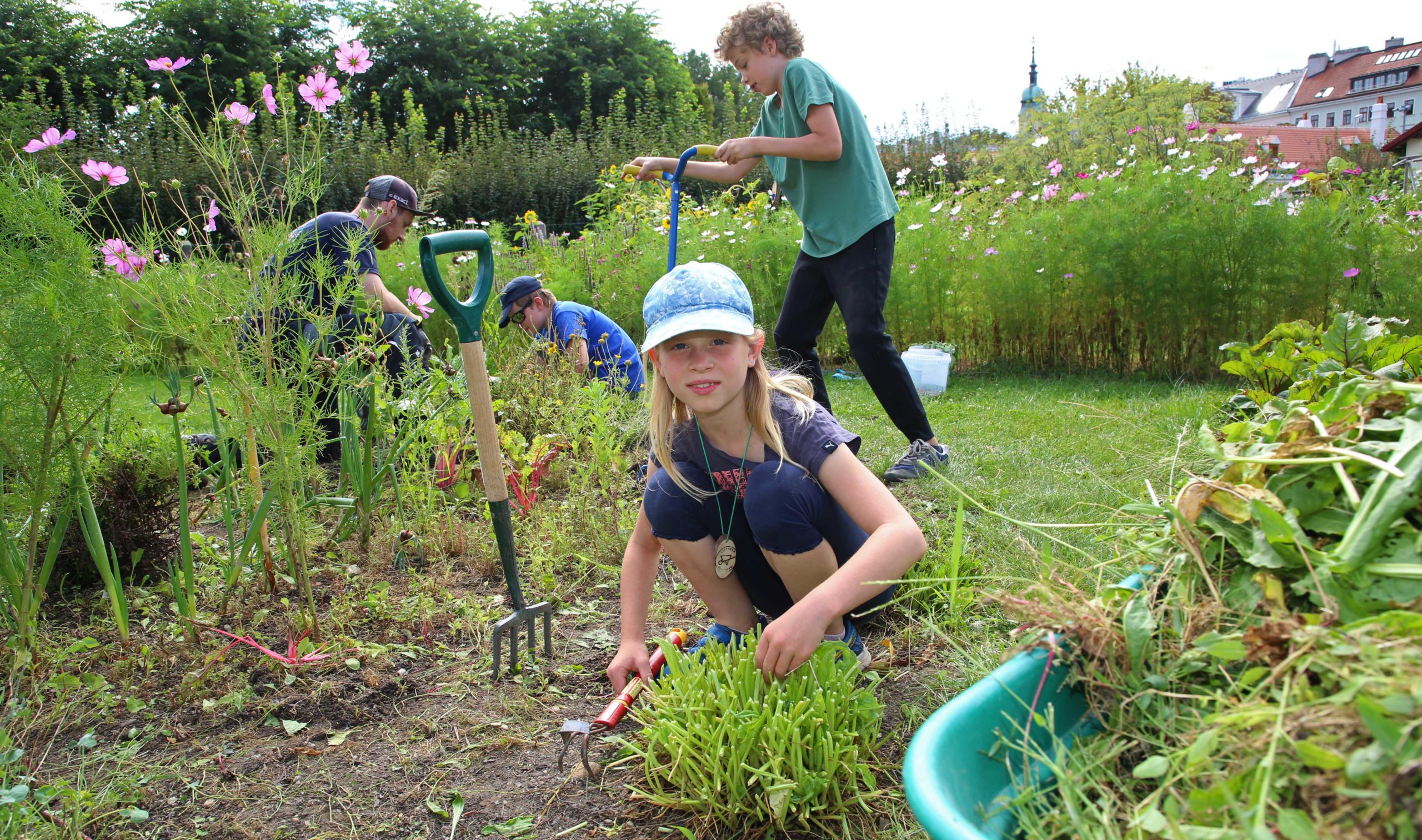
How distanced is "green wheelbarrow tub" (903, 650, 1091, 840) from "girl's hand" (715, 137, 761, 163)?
→ 2.41 meters

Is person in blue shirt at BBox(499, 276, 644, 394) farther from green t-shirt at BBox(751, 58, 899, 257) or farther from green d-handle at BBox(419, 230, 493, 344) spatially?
green d-handle at BBox(419, 230, 493, 344)

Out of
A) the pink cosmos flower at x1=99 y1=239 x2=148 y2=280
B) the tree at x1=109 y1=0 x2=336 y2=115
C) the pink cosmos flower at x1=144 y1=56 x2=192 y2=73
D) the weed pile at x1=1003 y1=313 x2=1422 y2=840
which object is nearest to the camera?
the weed pile at x1=1003 y1=313 x2=1422 y2=840

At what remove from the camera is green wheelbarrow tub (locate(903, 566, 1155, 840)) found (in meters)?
0.85

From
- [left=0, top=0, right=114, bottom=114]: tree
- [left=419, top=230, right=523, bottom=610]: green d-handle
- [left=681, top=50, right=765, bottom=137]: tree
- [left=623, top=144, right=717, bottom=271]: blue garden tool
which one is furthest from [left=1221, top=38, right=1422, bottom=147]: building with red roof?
[left=419, top=230, right=523, bottom=610]: green d-handle

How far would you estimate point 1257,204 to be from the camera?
16.6 feet

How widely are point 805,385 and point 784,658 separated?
77 centimetres

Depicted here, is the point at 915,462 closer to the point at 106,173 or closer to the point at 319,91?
the point at 319,91

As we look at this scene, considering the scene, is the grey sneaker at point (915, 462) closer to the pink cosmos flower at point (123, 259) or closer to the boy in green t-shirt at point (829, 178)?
the boy in green t-shirt at point (829, 178)

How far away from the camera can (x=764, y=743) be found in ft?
4.62

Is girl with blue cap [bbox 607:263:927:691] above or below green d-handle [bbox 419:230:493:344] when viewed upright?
below

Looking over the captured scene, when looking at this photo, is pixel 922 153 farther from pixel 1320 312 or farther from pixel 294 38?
pixel 294 38

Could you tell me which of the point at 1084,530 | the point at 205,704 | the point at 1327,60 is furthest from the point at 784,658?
the point at 1327,60

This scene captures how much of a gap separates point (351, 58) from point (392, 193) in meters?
1.70

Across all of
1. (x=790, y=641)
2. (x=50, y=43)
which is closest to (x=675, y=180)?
(x=790, y=641)
